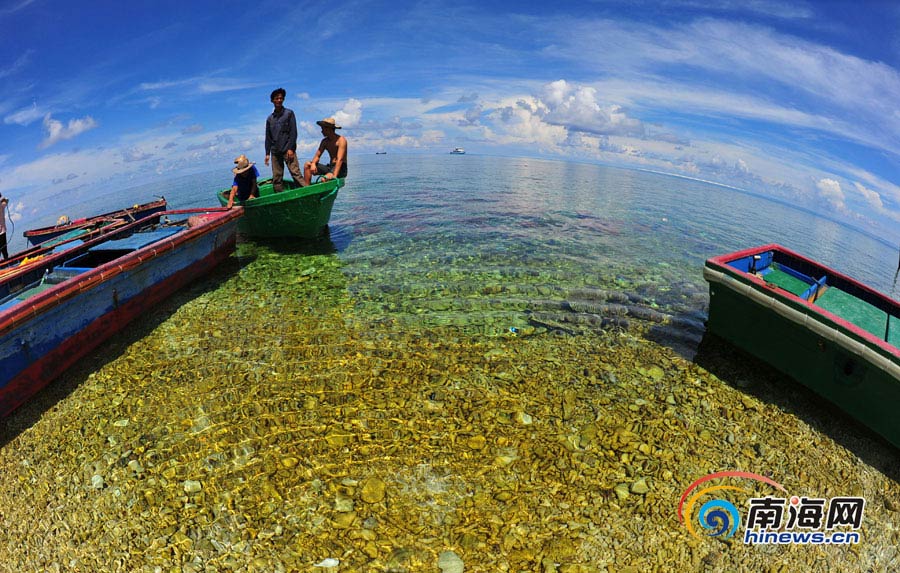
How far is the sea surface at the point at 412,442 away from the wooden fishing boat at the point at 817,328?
1.94 feet

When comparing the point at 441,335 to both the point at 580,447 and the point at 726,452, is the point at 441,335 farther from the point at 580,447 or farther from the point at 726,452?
the point at 726,452

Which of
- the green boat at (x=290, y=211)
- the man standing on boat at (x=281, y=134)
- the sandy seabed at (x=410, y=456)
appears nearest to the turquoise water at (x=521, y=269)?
the sandy seabed at (x=410, y=456)

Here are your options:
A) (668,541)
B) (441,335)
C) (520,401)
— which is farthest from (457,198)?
(668,541)

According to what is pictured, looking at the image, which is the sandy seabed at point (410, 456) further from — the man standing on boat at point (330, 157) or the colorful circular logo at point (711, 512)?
the man standing on boat at point (330, 157)

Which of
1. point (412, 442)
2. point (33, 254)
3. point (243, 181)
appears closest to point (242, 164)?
point (243, 181)

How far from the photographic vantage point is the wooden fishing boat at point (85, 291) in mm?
5992

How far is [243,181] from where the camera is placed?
13.7m

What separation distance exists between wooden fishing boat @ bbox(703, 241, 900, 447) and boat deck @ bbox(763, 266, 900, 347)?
0.05 feet

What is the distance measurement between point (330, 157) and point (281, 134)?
1898 millimetres

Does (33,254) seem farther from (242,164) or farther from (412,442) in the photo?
(412,442)

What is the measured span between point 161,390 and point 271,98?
9.59 metres

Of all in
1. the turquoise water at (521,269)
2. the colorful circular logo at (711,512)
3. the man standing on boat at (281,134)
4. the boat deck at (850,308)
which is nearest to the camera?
the colorful circular logo at (711,512)

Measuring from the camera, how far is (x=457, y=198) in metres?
30.7

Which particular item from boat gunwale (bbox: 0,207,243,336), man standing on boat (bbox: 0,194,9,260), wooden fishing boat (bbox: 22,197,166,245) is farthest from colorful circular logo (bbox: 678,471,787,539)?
→ man standing on boat (bbox: 0,194,9,260)
